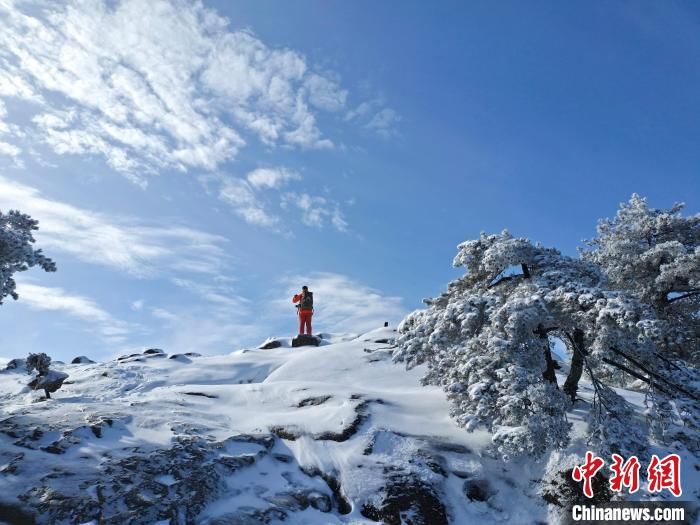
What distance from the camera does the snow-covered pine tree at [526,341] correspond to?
9344 millimetres

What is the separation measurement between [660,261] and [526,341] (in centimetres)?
1181

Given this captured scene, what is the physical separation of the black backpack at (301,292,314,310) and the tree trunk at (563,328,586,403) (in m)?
15.3

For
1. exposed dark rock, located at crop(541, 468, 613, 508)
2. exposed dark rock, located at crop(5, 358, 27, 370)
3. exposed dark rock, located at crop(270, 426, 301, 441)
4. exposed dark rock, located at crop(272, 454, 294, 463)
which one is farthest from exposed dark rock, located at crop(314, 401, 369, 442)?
exposed dark rock, located at crop(5, 358, 27, 370)

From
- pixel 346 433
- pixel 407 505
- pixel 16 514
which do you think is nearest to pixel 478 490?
pixel 407 505

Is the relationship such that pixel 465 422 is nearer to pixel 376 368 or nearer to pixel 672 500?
pixel 672 500

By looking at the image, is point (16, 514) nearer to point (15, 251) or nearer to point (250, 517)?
point (250, 517)

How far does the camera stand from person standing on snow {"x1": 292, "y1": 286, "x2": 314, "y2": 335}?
2509cm

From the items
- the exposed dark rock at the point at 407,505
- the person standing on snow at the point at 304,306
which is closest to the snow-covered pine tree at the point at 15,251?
the exposed dark rock at the point at 407,505

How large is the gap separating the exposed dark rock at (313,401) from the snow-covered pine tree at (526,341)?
286 centimetres

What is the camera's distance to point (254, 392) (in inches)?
563

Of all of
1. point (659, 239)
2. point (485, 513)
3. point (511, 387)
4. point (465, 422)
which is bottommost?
point (485, 513)

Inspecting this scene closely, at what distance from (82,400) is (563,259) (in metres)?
13.5

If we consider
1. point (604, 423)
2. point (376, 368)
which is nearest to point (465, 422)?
point (604, 423)

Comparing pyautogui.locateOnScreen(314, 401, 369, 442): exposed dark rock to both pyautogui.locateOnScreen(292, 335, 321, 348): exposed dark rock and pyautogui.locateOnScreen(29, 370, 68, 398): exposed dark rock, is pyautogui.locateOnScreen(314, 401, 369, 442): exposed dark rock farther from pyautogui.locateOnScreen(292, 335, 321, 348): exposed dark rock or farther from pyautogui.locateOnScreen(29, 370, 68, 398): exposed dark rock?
pyautogui.locateOnScreen(292, 335, 321, 348): exposed dark rock
